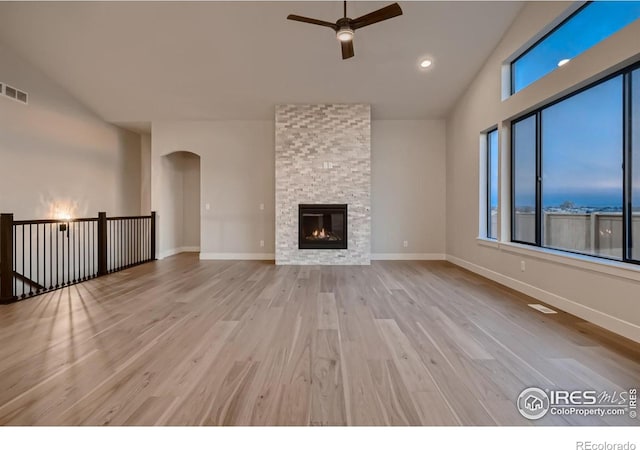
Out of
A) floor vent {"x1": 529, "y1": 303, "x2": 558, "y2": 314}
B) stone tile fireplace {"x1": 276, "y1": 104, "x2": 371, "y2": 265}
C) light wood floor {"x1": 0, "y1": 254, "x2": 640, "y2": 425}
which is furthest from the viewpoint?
stone tile fireplace {"x1": 276, "y1": 104, "x2": 371, "y2": 265}

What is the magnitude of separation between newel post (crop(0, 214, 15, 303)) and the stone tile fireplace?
3.71 metres

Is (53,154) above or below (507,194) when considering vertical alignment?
above

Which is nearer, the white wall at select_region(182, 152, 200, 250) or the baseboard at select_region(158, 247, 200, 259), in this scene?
the baseboard at select_region(158, 247, 200, 259)

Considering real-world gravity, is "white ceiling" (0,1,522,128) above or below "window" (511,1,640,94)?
above

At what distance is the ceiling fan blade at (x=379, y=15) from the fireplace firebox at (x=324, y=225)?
3.22 meters

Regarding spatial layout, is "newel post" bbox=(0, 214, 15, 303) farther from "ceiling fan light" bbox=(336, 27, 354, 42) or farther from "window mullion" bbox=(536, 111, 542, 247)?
"window mullion" bbox=(536, 111, 542, 247)

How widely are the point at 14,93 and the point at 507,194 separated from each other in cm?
787

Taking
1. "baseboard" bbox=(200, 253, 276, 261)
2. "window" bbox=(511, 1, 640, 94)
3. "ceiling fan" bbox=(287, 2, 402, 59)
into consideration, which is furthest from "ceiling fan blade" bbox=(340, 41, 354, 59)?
"baseboard" bbox=(200, 253, 276, 261)

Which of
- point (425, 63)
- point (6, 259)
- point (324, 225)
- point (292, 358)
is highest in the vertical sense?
point (425, 63)

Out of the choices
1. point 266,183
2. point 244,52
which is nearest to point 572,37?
point 244,52

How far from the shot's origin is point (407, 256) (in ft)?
21.9

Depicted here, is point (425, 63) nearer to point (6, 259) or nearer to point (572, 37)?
point (572, 37)

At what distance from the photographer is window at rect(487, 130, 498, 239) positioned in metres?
4.80

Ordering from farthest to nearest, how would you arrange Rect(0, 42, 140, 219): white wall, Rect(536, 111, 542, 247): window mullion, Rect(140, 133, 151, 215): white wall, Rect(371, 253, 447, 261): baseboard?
Rect(140, 133, 151, 215): white wall < Rect(371, 253, 447, 261): baseboard < Rect(0, 42, 140, 219): white wall < Rect(536, 111, 542, 247): window mullion
